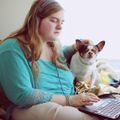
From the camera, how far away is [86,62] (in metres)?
1.60

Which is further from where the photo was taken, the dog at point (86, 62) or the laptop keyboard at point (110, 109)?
the dog at point (86, 62)

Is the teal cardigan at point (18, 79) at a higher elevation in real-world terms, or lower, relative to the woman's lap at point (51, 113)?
higher

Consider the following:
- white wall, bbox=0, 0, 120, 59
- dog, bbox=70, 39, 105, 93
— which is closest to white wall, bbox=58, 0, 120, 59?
white wall, bbox=0, 0, 120, 59

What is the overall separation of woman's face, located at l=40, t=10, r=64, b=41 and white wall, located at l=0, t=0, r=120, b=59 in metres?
0.82

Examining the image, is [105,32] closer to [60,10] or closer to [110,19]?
[110,19]

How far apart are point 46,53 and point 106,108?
43cm

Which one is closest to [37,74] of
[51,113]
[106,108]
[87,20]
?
[51,113]

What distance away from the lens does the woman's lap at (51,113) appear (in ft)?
3.89

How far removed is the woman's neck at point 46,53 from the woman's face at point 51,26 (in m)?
0.07

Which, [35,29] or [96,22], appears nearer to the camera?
[35,29]

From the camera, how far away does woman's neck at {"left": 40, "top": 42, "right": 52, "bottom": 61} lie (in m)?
1.44

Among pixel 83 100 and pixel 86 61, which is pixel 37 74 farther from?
pixel 86 61

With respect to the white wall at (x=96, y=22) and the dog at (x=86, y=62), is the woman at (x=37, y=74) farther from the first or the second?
the white wall at (x=96, y=22)

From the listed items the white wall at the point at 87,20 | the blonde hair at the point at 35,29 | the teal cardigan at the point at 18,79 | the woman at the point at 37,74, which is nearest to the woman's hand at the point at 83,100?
the woman at the point at 37,74
